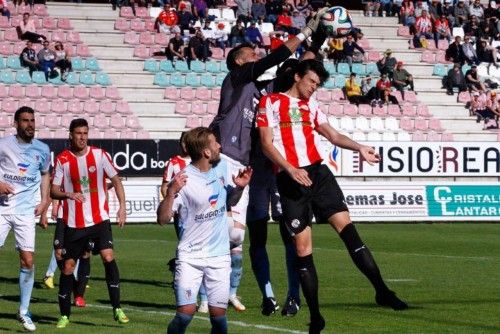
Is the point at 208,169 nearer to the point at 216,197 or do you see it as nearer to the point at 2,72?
the point at 216,197

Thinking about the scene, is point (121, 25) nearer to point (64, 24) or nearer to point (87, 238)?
point (64, 24)

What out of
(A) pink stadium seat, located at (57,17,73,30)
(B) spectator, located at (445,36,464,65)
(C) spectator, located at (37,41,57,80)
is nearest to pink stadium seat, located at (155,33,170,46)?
(A) pink stadium seat, located at (57,17,73,30)

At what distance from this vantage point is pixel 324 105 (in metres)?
38.5

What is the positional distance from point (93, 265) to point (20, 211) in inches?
268

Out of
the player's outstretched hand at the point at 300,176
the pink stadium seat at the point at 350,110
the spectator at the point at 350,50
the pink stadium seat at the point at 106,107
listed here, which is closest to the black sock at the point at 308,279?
the player's outstretched hand at the point at 300,176

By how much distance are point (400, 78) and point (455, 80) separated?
2.10 m

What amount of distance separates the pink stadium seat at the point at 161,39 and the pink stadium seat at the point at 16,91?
18.3 ft

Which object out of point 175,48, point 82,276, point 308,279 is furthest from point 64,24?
point 308,279

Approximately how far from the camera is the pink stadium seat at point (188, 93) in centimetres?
3747

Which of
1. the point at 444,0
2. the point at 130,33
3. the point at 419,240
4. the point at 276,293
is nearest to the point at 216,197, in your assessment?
the point at 276,293

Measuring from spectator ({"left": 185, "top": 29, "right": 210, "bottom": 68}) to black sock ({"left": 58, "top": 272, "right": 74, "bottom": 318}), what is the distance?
2657 centimetres

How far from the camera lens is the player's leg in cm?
905

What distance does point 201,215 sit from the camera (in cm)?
927

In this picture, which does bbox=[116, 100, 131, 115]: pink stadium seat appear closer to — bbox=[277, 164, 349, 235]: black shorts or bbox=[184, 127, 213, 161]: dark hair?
bbox=[277, 164, 349, 235]: black shorts
